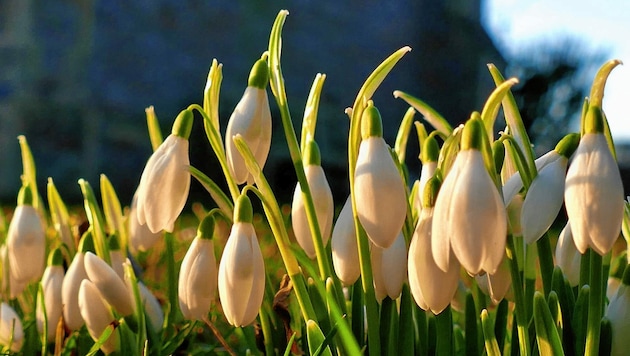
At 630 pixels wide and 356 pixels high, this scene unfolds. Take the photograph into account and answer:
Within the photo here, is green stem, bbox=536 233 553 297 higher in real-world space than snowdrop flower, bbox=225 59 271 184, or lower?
lower

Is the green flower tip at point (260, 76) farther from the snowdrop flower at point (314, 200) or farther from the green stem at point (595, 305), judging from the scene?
the green stem at point (595, 305)

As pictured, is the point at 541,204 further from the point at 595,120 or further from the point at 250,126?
the point at 250,126

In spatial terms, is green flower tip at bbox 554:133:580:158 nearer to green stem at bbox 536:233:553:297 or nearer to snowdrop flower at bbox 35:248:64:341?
green stem at bbox 536:233:553:297

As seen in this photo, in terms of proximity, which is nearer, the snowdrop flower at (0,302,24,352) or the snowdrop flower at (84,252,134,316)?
the snowdrop flower at (84,252,134,316)

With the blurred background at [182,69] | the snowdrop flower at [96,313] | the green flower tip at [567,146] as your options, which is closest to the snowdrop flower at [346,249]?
the green flower tip at [567,146]

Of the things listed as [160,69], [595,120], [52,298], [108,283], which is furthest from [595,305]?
[160,69]

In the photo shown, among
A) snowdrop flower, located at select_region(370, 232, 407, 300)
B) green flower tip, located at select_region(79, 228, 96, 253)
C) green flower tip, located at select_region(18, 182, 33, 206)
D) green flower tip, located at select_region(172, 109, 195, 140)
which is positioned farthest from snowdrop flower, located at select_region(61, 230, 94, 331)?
snowdrop flower, located at select_region(370, 232, 407, 300)
